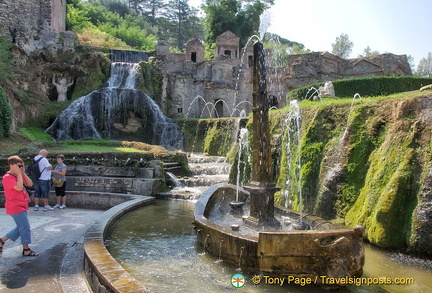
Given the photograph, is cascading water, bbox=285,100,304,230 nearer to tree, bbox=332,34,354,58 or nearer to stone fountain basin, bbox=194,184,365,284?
stone fountain basin, bbox=194,184,365,284

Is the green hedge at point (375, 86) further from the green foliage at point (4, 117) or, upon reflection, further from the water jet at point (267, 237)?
the green foliage at point (4, 117)

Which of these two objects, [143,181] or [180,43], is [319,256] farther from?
[180,43]

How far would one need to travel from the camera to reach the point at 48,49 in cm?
2520

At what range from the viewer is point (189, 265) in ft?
15.4

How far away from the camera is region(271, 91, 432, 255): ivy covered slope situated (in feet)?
19.3

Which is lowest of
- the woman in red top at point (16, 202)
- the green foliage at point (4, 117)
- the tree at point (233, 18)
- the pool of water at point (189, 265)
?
the pool of water at point (189, 265)

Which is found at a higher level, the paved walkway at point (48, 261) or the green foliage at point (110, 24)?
the green foliage at point (110, 24)

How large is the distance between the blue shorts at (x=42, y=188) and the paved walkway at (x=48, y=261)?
1208mm

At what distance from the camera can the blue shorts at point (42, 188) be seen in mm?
7977

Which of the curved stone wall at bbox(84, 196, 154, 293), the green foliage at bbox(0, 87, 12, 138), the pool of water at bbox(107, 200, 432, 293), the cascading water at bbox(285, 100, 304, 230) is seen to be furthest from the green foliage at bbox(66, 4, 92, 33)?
the curved stone wall at bbox(84, 196, 154, 293)

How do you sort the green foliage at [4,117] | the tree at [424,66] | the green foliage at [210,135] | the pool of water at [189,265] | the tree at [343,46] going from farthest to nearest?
1. the tree at [343,46]
2. the tree at [424,66]
3. the green foliage at [210,135]
4. the green foliage at [4,117]
5. the pool of water at [189,265]

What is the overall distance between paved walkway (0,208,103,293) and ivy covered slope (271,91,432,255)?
5.35 metres

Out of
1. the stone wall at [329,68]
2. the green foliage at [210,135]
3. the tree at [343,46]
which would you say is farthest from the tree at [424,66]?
the green foliage at [210,135]

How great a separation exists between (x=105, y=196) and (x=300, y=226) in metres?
5.81
